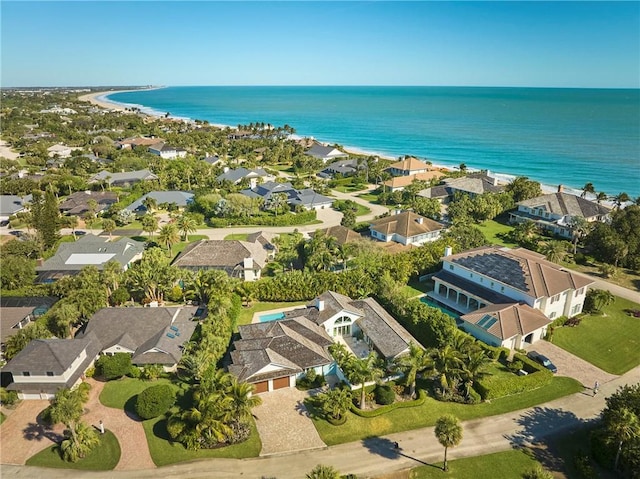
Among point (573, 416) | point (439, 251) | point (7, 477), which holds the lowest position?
point (7, 477)

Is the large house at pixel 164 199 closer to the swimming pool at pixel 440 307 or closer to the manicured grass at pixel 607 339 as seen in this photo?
the swimming pool at pixel 440 307

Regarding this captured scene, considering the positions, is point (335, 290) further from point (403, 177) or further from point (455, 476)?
point (403, 177)

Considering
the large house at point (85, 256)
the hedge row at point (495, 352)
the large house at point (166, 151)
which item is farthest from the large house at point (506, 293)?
the large house at point (166, 151)

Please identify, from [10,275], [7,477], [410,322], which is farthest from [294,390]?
[10,275]

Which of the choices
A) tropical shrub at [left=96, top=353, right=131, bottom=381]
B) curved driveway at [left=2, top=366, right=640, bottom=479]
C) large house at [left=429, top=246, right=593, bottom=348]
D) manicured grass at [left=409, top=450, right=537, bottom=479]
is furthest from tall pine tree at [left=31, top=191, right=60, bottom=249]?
manicured grass at [left=409, top=450, right=537, bottom=479]

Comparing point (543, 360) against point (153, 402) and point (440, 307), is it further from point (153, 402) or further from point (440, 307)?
point (153, 402)

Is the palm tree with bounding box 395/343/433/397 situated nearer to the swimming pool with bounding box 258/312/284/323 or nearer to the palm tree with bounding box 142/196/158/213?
the swimming pool with bounding box 258/312/284/323

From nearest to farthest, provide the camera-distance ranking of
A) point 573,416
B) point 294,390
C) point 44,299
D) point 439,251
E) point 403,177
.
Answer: point 573,416
point 294,390
point 44,299
point 439,251
point 403,177
